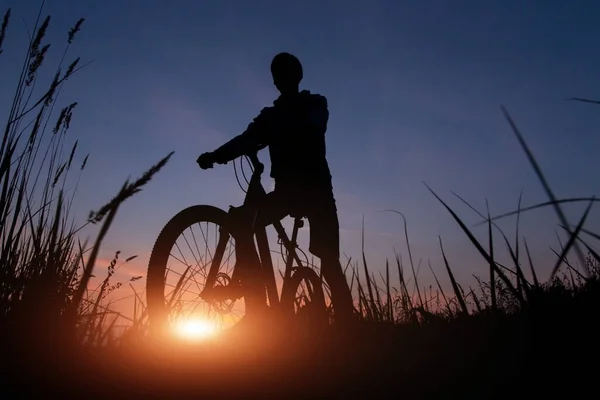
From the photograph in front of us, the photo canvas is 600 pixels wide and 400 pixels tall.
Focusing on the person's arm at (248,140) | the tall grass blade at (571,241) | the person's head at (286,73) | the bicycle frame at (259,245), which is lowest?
the tall grass blade at (571,241)

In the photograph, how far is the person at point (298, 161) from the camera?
3957 millimetres

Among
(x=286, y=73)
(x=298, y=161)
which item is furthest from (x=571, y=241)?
(x=286, y=73)

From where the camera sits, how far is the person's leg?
13.5 ft

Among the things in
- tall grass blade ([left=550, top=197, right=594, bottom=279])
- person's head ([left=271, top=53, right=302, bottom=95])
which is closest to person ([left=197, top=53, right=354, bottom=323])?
person's head ([left=271, top=53, right=302, bottom=95])

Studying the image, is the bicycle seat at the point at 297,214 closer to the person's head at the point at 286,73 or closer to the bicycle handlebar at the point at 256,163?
the bicycle handlebar at the point at 256,163

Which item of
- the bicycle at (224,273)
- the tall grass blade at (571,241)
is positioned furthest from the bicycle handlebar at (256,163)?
the tall grass blade at (571,241)

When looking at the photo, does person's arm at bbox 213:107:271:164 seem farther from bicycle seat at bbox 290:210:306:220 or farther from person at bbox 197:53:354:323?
bicycle seat at bbox 290:210:306:220

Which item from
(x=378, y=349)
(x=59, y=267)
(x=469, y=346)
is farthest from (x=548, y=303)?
(x=59, y=267)

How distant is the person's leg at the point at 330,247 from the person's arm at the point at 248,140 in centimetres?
67

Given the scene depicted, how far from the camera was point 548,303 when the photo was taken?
215cm

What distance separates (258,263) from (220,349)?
4.71 ft

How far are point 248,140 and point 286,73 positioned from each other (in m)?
0.66

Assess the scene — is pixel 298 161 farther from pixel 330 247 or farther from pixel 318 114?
pixel 330 247

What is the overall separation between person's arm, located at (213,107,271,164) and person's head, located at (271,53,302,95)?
0.26 meters
